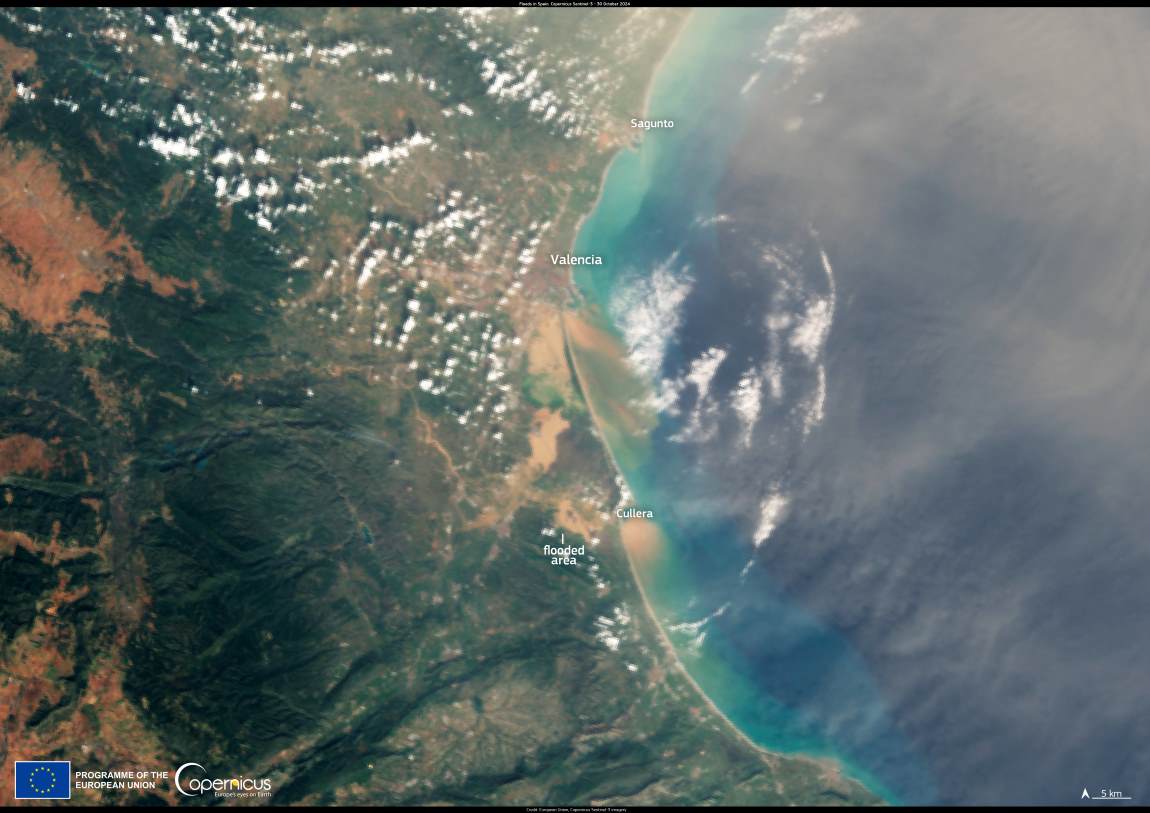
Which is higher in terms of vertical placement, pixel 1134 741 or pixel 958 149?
pixel 958 149

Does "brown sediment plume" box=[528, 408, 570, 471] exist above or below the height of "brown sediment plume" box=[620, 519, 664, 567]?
above

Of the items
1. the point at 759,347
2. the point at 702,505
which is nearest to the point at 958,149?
the point at 759,347

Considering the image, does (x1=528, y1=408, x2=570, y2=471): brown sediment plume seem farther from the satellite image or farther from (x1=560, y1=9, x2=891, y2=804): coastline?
(x1=560, y1=9, x2=891, y2=804): coastline

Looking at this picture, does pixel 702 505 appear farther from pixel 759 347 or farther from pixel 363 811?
pixel 363 811

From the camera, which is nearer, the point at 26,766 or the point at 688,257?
the point at 26,766

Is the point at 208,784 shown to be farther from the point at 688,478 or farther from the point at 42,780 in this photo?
the point at 688,478

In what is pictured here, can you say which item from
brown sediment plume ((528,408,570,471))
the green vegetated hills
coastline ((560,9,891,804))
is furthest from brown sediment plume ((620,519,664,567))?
brown sediment plume ((528,408,570,471))
